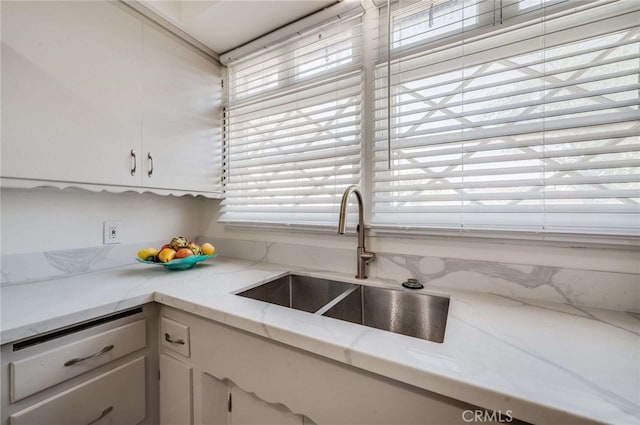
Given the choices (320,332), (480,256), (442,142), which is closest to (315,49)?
(442,142)

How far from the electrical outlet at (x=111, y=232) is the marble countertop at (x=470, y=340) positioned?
32 cm

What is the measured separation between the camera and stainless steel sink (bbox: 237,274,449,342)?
3.21 feet

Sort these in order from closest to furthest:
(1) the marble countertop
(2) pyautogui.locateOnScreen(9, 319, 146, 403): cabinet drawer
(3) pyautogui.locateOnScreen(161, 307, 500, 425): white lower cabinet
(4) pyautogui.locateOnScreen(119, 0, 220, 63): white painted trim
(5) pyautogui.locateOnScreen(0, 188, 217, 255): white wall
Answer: (1) the marble countertop < (3) pyautogui.locateOnScreen(161, 307, 500, 425): white lower cabinet < (2) pyautogui.locateOnScreen(9, 319, 146, 403): cabinet drawer < (5) pyautogui.locateOnScreen(0, 188, 217, 255): white wall < (4) pyautogui.locateOnScreen(119, 0, 220, 63): white painted trim

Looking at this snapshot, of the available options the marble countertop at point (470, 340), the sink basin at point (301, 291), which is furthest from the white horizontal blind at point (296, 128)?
the marble countertop at point (470, 340)

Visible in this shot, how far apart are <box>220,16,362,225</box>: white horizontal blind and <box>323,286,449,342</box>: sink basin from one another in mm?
405

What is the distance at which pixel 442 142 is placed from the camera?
41.6 inches

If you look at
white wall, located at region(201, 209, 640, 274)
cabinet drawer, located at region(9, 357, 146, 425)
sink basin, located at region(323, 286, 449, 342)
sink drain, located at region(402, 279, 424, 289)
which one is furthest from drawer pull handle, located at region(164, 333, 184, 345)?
sink drain, located at region(402, 279, 424, 289)

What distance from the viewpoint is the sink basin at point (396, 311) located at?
0.97 metres

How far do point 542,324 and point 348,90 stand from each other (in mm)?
1183

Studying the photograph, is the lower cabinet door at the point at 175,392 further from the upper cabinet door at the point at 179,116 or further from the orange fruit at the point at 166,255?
the upper cabinet door at the point at 179,116

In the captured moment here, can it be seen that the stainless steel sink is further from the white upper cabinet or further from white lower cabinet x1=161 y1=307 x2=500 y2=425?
the white upper cabinet

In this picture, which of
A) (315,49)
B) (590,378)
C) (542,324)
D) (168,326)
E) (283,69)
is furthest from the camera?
(283,69)

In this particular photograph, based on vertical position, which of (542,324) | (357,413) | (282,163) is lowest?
(357,413)

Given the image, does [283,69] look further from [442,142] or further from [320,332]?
[320,332]
